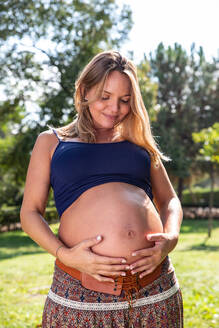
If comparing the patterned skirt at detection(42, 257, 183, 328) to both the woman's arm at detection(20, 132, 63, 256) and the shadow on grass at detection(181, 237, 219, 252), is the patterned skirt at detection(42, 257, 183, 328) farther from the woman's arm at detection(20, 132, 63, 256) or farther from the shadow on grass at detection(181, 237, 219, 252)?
the shadow on grass at detection(181, 237, 219, 252)

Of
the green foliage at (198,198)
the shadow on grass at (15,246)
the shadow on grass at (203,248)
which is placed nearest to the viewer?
the shadow on grass at (203,248)

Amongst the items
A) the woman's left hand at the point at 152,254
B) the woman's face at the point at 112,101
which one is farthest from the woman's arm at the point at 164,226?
the woman's face at the point at 112,101

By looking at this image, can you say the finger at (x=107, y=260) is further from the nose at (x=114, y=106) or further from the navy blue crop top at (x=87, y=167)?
the nose at (x=114, y=106)

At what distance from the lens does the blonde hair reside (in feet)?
6.24

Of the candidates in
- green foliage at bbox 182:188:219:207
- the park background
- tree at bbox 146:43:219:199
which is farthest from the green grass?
green foliage at bbox 182:188:219:207

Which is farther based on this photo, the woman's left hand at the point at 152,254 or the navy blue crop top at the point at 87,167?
the navy blue crop top at the point at 87,167

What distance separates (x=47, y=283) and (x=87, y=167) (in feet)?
16.5

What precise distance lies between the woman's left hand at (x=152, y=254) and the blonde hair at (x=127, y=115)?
434 mm

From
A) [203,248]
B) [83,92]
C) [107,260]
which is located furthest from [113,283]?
[203,248]

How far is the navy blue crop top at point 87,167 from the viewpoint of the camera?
69.1 inches

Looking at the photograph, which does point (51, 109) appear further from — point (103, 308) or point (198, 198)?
point (198, 198)

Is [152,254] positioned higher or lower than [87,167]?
lower

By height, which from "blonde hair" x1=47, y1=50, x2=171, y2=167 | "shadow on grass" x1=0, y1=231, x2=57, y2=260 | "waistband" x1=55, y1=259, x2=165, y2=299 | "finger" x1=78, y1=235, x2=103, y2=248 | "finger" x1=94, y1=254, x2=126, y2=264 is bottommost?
"shadow on grass" x1=0, y1=231, x2=57, y2=260

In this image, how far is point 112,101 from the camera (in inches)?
75.5
